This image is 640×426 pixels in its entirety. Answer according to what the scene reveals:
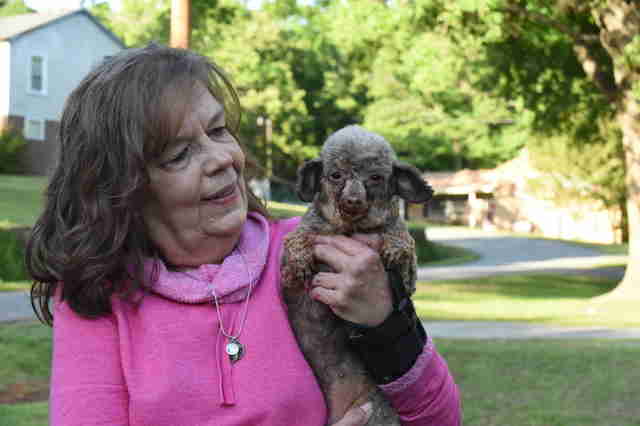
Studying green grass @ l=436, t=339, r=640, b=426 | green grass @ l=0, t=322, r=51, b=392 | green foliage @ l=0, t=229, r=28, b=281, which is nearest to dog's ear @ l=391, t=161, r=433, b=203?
green grass @ l=436, t=339, r=640, b=426

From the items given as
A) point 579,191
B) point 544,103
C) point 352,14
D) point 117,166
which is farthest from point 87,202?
point 579,191

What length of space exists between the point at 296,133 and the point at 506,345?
157 ft

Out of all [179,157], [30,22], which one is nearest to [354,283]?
[179,157]

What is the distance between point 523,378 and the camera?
32.4 ft

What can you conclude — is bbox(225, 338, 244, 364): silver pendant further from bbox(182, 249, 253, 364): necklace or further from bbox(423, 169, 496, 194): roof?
bbox(423, 169, 496, 194): roof

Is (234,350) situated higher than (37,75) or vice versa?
(37,75)

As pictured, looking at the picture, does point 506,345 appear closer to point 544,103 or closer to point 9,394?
point 9,394

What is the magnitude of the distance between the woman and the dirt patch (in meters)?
6.49

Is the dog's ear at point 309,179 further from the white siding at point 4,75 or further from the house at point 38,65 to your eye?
the white siding at point 4,75

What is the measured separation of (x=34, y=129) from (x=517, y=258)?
24269 mm

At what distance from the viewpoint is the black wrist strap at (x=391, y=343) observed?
2.60 meters

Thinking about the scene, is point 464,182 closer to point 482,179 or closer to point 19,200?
point 482,179

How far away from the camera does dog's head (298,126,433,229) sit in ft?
9.19

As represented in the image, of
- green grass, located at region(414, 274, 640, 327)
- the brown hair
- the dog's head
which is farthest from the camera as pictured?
green grass, located at region(414, 274, 640, 327)
